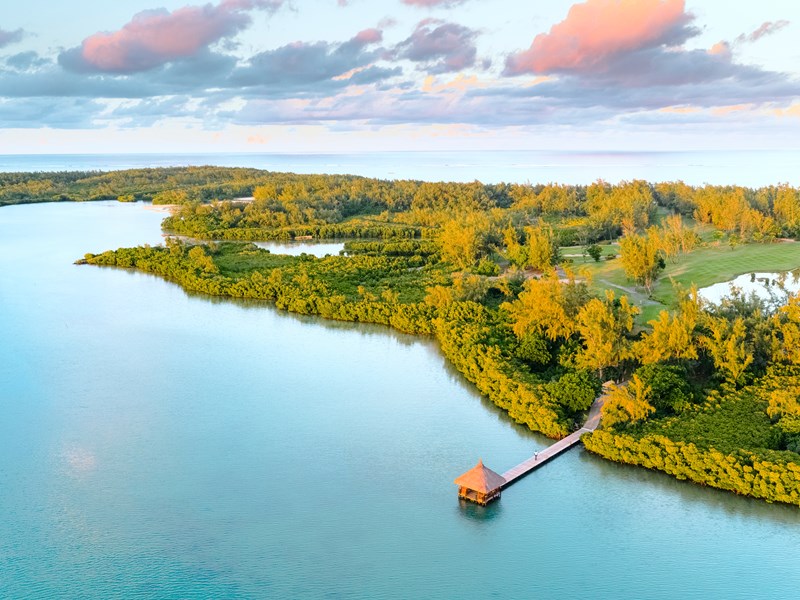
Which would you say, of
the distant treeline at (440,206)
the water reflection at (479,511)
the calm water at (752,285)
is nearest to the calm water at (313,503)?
the water reflection at (479,511)

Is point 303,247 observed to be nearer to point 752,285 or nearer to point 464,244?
point 464,244

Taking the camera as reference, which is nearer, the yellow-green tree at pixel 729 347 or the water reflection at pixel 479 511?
the water reflection at pixel 479 511

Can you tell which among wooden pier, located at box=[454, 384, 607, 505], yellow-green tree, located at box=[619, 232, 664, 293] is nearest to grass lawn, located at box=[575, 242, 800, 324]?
yellow-green tree, located at box=[619, 232, 664, 293]

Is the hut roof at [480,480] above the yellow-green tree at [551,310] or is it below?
below

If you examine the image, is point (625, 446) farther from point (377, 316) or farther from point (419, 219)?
point (419, 219)

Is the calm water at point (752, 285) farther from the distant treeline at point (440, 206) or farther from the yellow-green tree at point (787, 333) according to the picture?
the yellow-green tree at point (787, 333)

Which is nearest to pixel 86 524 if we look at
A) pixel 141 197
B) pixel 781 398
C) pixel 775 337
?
pixel 781 398
